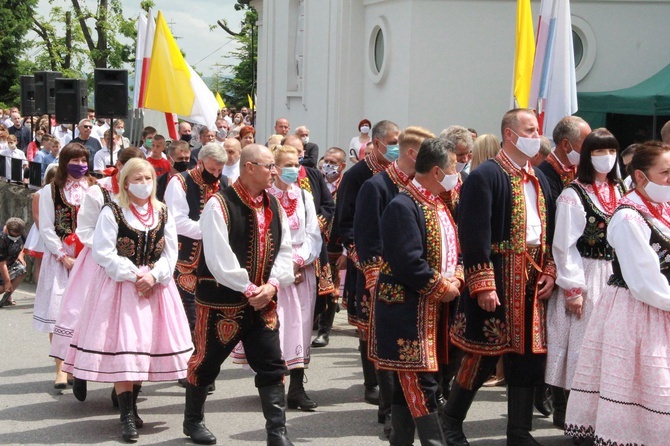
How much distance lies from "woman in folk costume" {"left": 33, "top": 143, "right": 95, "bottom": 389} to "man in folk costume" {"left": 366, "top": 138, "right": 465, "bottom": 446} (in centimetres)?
351

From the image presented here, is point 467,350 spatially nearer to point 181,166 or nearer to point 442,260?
point 442,260

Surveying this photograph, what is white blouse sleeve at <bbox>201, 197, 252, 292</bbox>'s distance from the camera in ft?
21.9

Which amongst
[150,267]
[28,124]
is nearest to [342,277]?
[150,267]

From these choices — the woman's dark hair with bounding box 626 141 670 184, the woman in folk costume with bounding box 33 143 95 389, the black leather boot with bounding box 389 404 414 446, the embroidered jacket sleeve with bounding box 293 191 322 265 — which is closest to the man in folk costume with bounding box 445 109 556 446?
the black leather boot with bounding box 389 404 414 446

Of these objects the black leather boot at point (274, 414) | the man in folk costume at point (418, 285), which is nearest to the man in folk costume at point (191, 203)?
the black leather boot at point (274, 414)

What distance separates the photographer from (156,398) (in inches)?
339

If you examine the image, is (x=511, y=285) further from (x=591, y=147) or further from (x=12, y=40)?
(x=12, y=40)

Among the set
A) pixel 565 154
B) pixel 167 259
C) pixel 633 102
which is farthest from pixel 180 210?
pixel 633 102

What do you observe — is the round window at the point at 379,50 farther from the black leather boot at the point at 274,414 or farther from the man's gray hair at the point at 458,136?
the black leather boot at the point at 274,414

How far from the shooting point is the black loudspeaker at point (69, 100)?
55.6 ft

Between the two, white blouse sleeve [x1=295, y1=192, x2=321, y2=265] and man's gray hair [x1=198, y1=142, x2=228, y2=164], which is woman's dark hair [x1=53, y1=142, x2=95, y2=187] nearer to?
man's gray hair [x1=198, y1=142, x2=228, y2=164]

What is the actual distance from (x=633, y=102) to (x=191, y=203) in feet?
27.0

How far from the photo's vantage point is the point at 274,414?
6.70 meters

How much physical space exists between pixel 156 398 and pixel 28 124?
20.5 m
